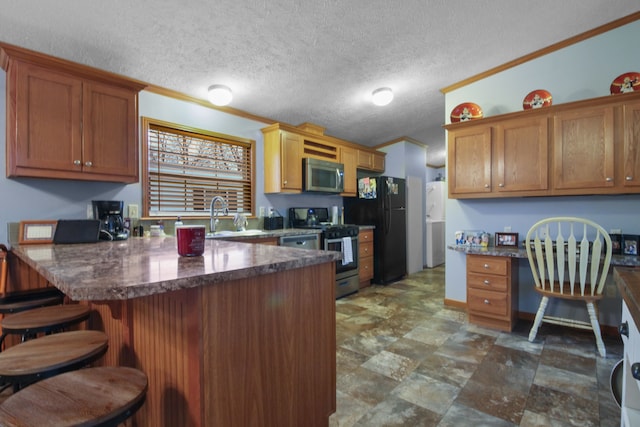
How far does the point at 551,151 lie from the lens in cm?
276

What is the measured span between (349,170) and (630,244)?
325cm

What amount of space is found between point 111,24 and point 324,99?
7.19ft

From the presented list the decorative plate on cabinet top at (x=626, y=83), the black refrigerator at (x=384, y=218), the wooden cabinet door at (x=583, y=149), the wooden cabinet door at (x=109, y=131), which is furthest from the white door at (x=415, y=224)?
the wooden cabinet door at (x=109, y=131)

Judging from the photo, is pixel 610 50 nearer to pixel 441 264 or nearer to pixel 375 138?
pixel 375 138

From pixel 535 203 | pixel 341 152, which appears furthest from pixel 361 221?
pixel 535 203

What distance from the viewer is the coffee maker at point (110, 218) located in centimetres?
229

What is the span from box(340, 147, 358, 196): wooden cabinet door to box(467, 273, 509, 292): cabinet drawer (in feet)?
7.52

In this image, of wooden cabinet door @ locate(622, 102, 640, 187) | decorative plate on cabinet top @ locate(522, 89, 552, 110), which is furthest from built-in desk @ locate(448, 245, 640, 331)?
decorative plate on cabinet top @ locate(522, 89, 552, 110)

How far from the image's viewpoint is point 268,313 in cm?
104

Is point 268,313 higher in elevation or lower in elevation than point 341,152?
lower

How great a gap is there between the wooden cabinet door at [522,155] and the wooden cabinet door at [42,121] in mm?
3696

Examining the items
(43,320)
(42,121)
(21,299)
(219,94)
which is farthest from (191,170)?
(43,320)

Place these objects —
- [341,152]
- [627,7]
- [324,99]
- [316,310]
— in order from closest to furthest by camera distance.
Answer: [316,310] < [627,7] < [324,99] < [341,152]

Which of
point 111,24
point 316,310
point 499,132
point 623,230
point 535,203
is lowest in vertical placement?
point 316,310
